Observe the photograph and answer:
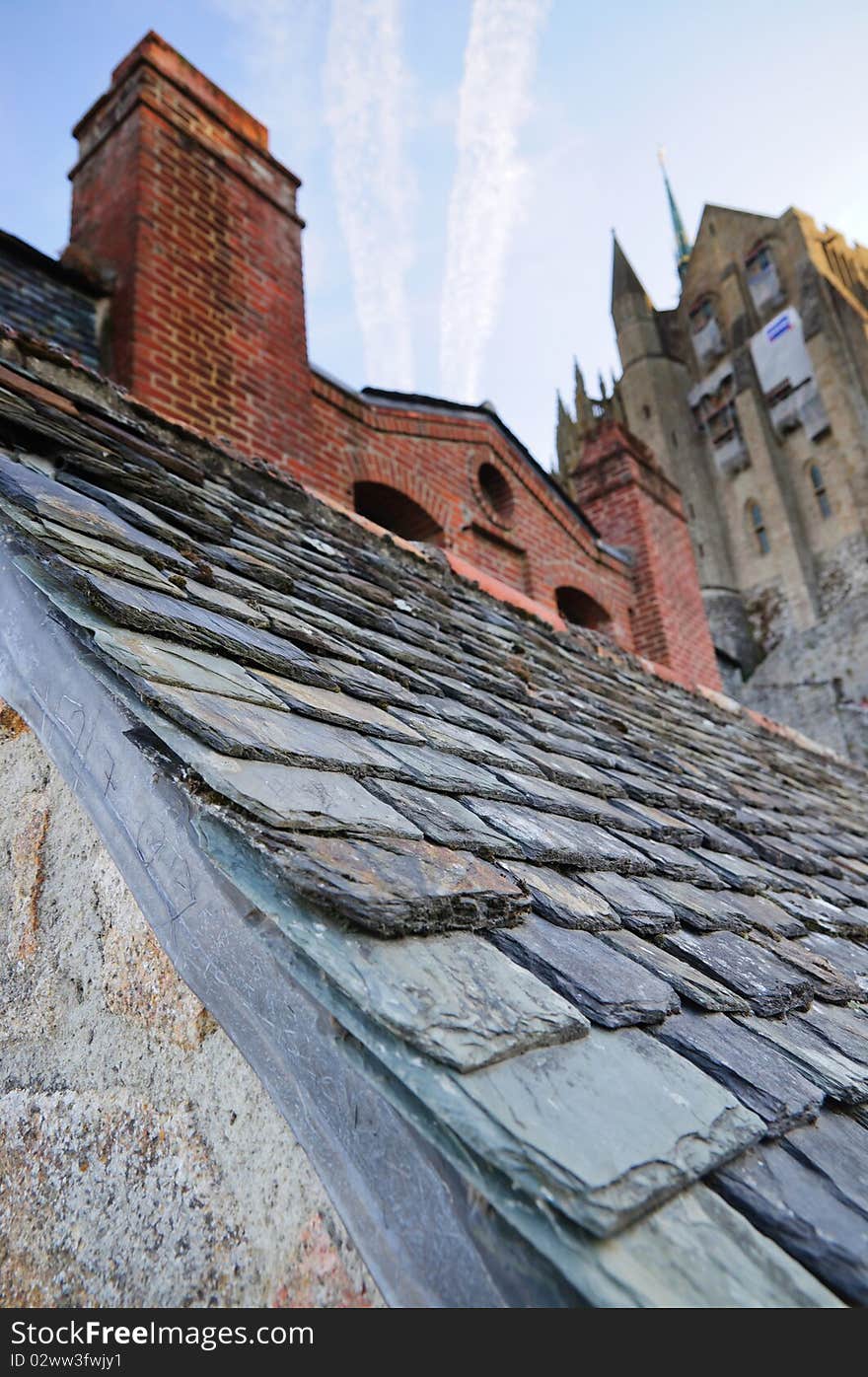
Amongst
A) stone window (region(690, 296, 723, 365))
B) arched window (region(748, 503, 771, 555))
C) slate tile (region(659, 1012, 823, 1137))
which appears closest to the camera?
slate tile (region(659, 1012, 823, 1137))

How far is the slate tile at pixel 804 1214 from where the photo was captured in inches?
26.5

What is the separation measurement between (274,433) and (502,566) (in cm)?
322

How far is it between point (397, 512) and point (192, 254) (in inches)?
114

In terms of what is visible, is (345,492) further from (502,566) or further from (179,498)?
(179,498)

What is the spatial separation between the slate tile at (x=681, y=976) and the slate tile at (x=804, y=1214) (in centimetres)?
29

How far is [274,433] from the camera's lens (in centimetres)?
596

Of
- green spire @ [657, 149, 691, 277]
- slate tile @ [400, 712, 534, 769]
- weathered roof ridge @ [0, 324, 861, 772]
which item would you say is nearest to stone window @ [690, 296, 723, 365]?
green spire @ [657, 149, 691, 277]

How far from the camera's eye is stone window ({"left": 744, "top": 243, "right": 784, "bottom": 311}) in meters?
30.5

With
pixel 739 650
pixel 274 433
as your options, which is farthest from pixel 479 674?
pixel 739 650

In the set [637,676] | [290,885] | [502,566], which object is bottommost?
[290,885]

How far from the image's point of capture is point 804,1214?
728mm

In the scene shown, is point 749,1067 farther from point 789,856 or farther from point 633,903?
point 789,856

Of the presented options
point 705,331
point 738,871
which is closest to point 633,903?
point 738,871

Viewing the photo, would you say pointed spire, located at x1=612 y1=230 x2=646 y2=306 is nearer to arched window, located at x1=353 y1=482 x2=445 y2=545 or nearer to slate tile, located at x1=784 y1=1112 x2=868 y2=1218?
arched window, located at x1=353 y1=482 x2=445 y2=545
